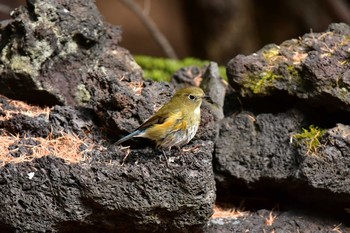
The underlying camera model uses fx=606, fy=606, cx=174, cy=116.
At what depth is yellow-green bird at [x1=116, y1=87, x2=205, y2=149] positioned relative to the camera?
14.9 ft

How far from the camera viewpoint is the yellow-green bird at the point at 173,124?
4.53 meters

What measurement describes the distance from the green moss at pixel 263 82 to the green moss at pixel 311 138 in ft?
1.70

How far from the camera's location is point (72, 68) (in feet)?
18.4

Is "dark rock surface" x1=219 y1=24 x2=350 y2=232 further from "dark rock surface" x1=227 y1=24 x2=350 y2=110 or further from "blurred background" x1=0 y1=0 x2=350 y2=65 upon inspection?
"blurred background" x1=0 y1=0 x2=350 y2=65

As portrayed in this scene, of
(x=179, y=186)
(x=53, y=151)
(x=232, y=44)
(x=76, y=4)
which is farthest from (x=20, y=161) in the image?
(x=232, y=44)

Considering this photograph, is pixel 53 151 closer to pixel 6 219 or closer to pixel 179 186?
pixel 6 219

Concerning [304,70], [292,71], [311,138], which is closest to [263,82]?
[292,71]

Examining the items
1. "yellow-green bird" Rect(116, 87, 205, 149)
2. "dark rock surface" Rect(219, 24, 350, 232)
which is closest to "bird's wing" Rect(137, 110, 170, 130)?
"yellow-green bird" Rect(116, 87, 205, 149)

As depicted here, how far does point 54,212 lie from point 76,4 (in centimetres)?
212

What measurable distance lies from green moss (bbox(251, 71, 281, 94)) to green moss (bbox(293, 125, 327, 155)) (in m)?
0.52

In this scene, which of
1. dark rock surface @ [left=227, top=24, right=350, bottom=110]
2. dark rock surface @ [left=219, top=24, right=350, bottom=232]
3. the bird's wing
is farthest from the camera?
dark rock surface @ [left=227, top=24, right=350, bottom=110]

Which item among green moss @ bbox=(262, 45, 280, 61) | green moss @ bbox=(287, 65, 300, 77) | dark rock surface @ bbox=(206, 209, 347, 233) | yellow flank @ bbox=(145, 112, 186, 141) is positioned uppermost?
green moss @ bbox=(262, 45, 280, 61)

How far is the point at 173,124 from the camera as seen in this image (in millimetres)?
4641

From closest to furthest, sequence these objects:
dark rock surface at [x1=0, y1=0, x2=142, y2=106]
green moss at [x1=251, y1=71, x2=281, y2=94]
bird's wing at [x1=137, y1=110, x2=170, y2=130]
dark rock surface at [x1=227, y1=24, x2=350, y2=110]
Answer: bird's wing at [x1=137, y1=110, x2=170, y2=130], dark rock surface at [x1=227, y1=24, x2=350, y2=110], green moss at [x1=251, y1=71, x2=281, y2=94], dark rock surface at [x1=0, y1=0, x2=142, y2=106]
